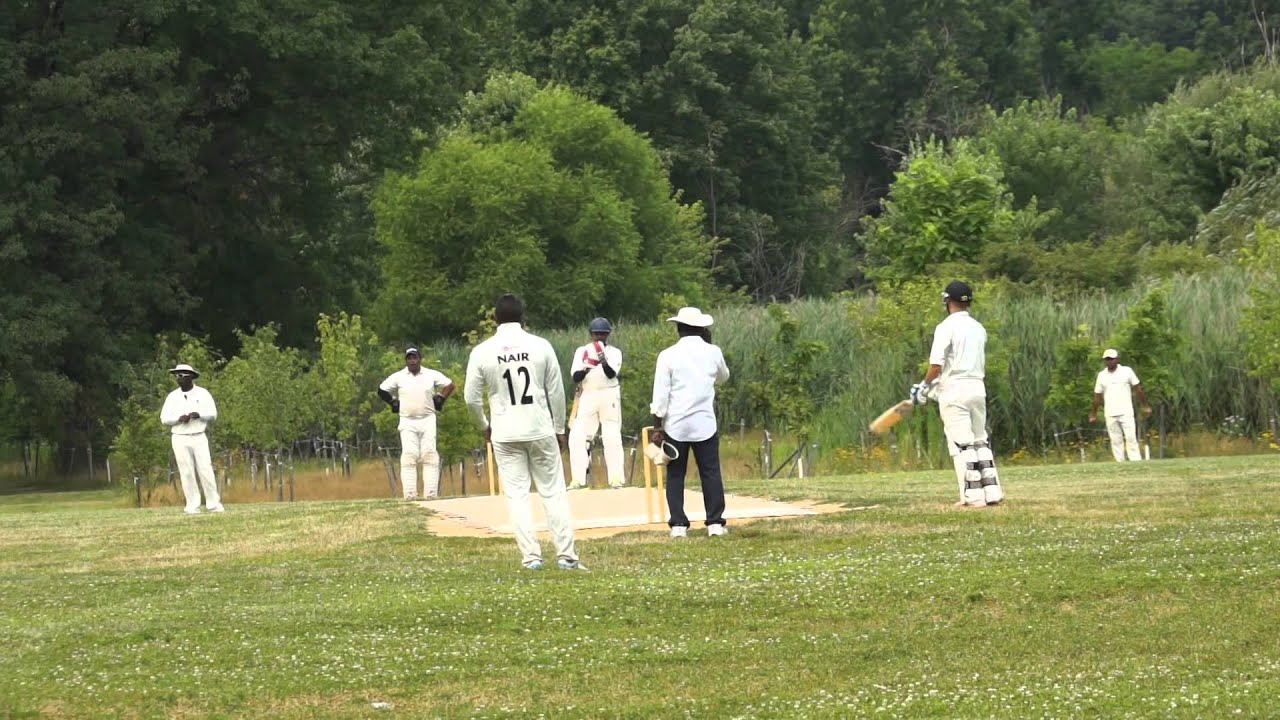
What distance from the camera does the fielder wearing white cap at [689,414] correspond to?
17.1m

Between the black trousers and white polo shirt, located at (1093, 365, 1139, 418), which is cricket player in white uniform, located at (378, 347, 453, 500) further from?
white polo shirt, located at (1093, 365, 1139, 418)

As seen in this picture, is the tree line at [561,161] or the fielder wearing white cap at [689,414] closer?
the fielder wearing white cap at [689,414]

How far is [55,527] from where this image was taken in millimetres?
25531

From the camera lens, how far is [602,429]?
25484mm

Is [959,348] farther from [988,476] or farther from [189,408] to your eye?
[189,408]

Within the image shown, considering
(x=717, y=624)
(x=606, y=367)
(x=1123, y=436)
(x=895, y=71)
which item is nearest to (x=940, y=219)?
(x=1123, y=436)

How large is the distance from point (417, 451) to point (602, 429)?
11.5ft

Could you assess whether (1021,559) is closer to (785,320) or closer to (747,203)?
(785,320)

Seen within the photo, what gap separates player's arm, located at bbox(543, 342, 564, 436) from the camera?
49.7 feet

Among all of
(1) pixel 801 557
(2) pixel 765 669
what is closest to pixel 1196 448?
(1) pixel 801 557

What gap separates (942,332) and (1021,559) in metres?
4.58

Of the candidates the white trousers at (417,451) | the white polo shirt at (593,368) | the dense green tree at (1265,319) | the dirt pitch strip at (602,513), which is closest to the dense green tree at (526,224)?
the dense green tree at (1265,319)

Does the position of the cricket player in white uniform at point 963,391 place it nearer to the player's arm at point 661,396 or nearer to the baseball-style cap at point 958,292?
the baseball-style cap at point 958,292

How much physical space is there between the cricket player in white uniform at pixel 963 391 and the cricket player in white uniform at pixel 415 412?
10.2 metres
